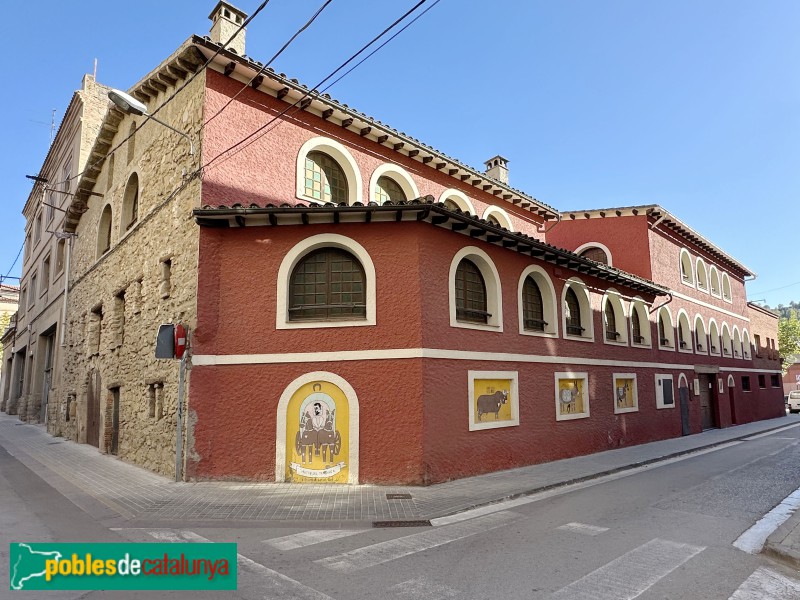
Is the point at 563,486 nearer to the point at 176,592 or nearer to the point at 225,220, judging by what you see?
the point at 176,592

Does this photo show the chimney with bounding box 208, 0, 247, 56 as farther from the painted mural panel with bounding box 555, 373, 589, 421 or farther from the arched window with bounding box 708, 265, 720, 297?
the arched window with bounding box 708, 265, 720, 297

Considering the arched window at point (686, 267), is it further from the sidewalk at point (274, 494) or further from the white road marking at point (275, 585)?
the white road marking at point (275, 585)

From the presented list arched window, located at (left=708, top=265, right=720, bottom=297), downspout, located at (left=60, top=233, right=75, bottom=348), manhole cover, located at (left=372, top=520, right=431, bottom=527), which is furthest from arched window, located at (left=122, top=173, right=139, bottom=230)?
arched window, located at (left=708, top=265, right=720, bottom=297)

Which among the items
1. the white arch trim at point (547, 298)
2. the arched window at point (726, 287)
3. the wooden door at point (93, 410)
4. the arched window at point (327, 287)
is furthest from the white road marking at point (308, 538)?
the arched window at point (726, 287)

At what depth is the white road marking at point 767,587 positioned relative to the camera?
4301mm

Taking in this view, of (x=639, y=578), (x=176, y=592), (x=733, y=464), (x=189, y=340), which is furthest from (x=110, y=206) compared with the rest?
(x=733, y=464)

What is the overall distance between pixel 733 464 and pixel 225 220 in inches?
530

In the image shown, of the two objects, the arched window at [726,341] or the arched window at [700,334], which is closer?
the arched window at [700,334]

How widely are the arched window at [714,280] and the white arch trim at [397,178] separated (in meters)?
19.1

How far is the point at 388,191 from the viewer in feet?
45.4

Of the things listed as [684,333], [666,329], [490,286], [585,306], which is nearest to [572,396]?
[585,306]

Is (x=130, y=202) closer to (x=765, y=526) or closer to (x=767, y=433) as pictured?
(x=765, y=526)

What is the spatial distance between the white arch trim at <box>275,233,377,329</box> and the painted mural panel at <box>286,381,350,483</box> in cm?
121

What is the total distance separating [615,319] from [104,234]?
683 inches
